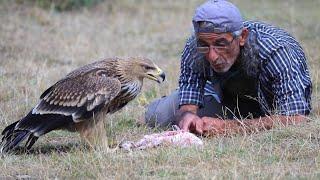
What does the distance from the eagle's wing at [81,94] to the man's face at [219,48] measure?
2.42ft

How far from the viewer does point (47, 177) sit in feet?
19.1

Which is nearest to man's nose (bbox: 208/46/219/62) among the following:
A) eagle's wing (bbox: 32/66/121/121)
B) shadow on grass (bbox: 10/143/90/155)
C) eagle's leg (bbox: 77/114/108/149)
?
eagle's wing (bbox: 32/66/121/121)

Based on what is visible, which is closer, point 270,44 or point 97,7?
point 270,44

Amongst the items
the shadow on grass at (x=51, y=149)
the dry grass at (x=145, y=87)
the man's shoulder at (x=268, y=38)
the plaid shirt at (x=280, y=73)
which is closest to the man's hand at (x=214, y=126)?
the dry grass at (x=145, y=87)

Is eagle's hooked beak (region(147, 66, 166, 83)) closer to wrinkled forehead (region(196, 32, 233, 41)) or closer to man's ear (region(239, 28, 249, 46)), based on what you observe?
wrinkled forehead (region(196, 32, 233, 41))

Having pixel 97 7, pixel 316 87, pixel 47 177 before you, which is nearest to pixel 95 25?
pixel 97 7

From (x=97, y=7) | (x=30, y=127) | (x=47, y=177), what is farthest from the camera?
(x=97, y=7)

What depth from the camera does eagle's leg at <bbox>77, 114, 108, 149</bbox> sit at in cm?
664

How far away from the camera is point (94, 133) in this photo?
6664mm

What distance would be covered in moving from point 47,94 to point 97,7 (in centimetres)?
973

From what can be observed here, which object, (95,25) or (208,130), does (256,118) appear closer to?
(208,130)

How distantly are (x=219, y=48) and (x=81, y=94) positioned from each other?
1.13 m

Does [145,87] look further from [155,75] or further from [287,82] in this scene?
[287,82]

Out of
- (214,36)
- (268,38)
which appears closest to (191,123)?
(214,36)
